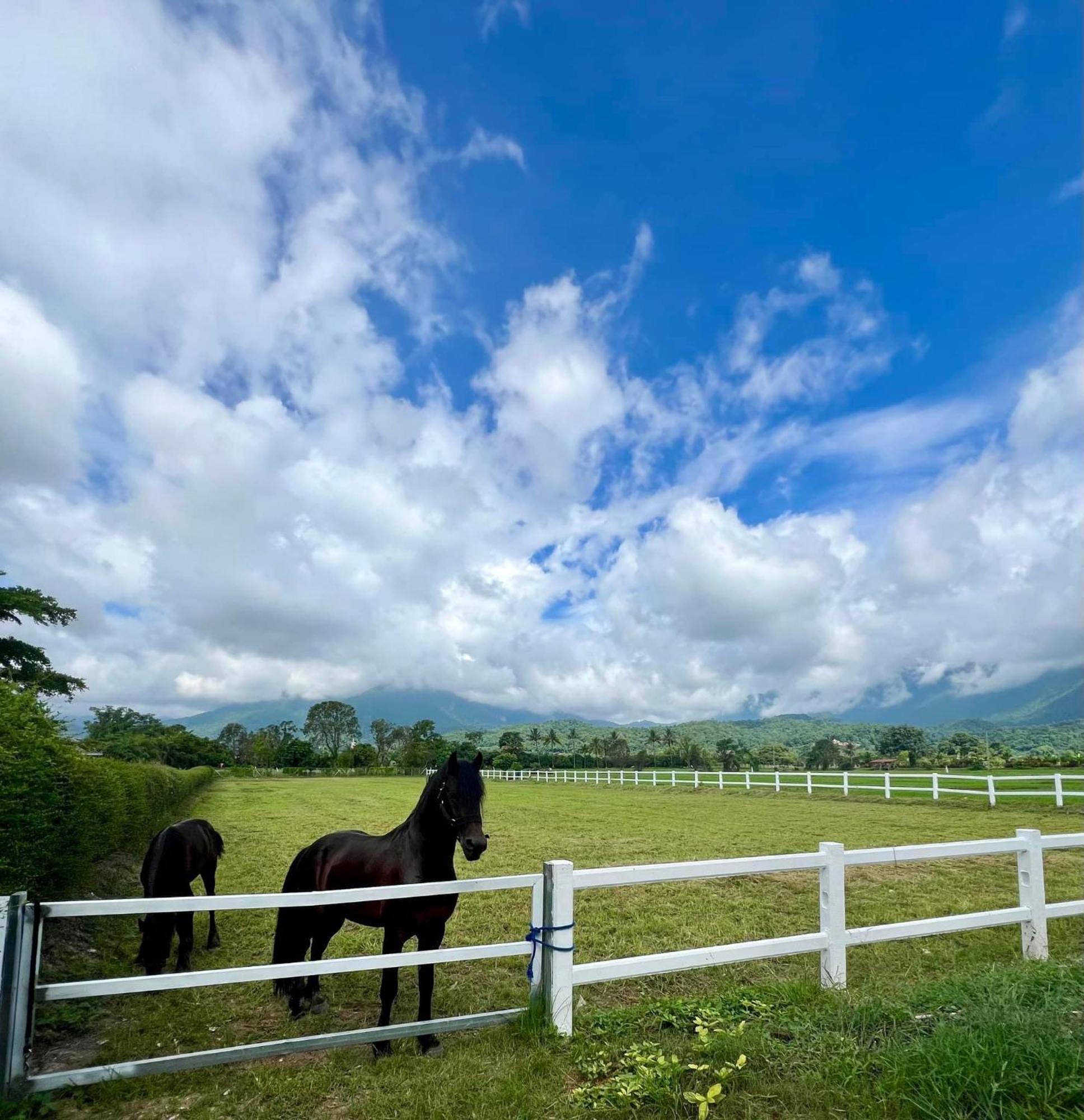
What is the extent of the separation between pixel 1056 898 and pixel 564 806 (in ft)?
61.4

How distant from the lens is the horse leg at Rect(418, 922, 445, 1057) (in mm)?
4441

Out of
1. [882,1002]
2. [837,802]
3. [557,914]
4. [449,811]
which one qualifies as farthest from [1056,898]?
[837,802]

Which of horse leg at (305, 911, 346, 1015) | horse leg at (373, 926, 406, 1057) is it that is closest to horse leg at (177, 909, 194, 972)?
horse leg at (305, 911, 346, 1015)

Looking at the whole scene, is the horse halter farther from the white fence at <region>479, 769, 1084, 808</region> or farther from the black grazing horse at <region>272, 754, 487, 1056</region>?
the white fence at <region>479, 769, 1084, 808</region>

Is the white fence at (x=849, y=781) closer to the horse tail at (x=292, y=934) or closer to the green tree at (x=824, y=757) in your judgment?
the horse tail at (x=292, y=934)

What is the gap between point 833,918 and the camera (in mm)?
5359

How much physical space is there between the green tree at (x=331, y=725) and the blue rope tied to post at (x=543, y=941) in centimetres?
13825

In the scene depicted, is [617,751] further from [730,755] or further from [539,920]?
[539,920]

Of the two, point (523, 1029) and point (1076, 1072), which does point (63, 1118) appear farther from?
point (1076, 1072)

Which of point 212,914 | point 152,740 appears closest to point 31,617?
point 212,914

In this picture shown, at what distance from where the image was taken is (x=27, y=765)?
5957mm

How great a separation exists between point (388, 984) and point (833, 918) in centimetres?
346

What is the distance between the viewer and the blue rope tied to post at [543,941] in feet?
14.9

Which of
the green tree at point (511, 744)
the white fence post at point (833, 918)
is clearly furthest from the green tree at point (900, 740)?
the white fence post at point (833, 918)
